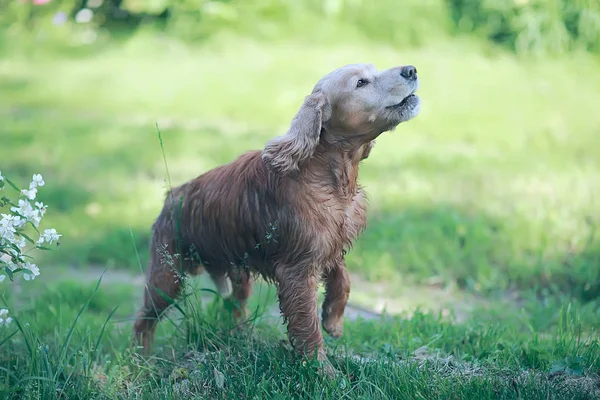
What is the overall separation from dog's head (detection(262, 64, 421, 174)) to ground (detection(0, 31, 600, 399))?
701 mm

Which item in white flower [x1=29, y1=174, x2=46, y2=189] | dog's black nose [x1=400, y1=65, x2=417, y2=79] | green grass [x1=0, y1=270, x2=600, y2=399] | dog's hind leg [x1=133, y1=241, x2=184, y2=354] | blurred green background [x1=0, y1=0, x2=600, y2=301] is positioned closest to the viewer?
green grass [x1=0, y1=270, x2=600, y2=399]

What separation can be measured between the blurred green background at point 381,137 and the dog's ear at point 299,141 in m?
0.76

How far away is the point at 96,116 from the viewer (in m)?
9.95

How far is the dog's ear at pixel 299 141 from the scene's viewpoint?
3.62 m

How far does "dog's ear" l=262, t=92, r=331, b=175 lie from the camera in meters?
3.62

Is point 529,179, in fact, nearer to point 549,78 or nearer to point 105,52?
point 549,78

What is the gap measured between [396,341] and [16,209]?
1904 millimetres

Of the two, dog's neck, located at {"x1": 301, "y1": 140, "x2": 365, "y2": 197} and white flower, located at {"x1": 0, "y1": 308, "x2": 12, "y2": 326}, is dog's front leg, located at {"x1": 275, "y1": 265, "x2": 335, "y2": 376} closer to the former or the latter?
dog's neck, located at {"x1": 301, "y1": 140, "x2": 365, "y2": 197}

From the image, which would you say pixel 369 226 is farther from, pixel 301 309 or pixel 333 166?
pixel 301 309

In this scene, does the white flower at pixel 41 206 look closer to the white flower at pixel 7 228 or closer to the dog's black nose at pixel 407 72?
the white flower at pixel 7 228

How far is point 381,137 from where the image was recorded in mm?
8758

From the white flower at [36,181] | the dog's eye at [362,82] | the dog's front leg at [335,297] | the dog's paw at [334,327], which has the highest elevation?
the dog's eye at [362,82]

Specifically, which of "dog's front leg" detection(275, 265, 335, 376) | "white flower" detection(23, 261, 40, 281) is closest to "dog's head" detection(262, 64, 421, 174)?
"dog's front leg" detection(275, 265, 335, 376)

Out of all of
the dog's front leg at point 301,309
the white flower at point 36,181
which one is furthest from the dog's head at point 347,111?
the white flower at point 36,181
